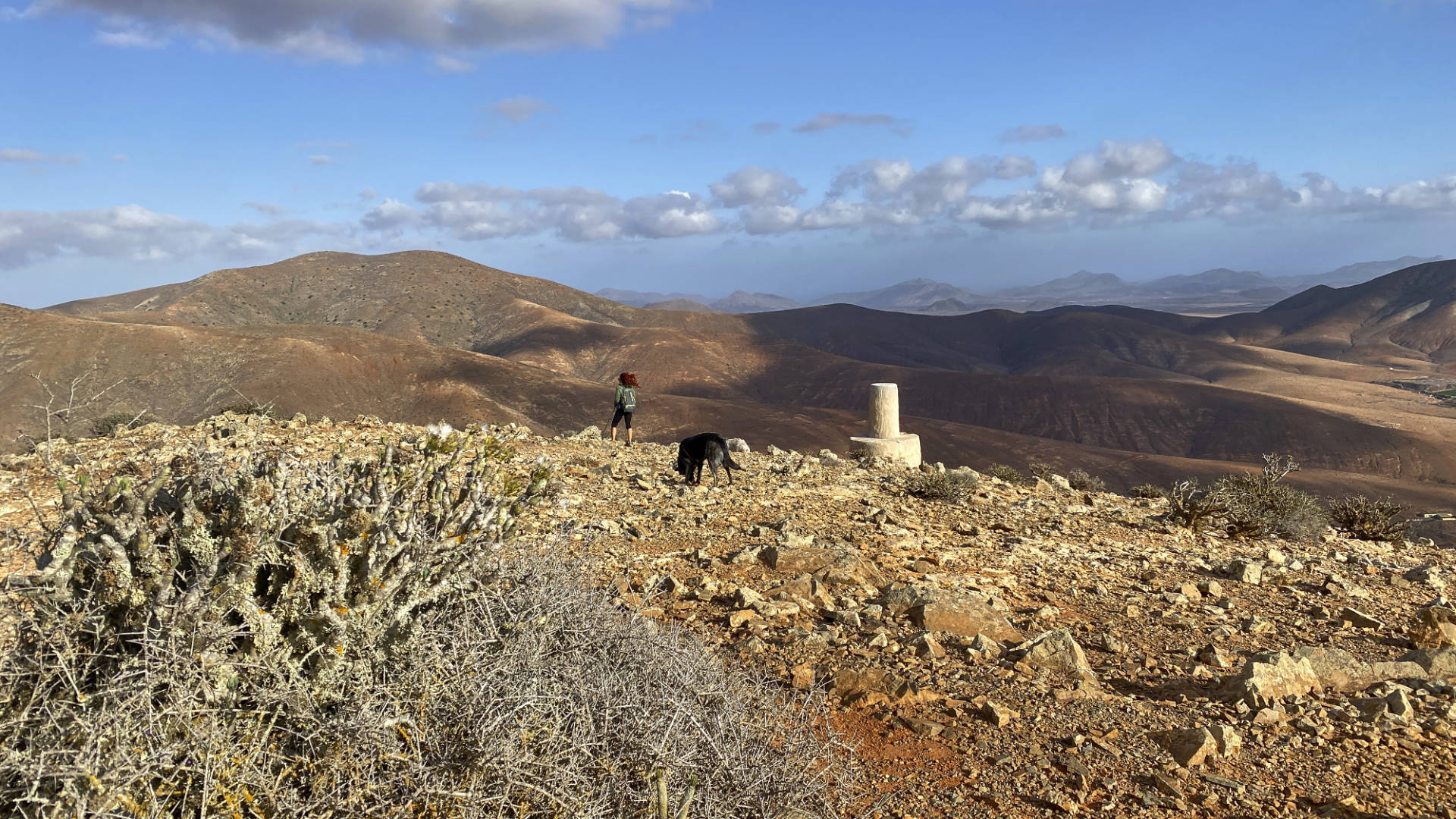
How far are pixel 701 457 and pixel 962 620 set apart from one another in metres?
4.43

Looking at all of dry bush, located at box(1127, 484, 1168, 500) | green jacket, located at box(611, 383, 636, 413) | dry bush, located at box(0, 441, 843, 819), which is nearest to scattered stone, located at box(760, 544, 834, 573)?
dry bush, located at box(0, 441, 843, 819)

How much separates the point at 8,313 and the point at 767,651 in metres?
55.6

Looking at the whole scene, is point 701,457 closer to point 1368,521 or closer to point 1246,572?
point 1246,572

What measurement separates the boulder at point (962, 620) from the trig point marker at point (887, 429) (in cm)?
965

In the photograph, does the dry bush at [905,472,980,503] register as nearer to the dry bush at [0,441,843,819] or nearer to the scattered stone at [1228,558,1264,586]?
the scattered stone at [1228,558,1264,586]

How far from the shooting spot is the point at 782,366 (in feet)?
238

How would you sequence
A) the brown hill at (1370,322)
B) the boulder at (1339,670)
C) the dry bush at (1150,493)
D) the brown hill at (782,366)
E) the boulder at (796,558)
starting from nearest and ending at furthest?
the boulder at (1339,670) < the boulder at (796,558) < the dry bush at (1150,493) < the brown hill at (782,366) < the brown hill at (1370,322)

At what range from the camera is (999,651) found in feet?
14.4

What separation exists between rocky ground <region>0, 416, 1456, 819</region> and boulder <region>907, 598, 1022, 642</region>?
2 cm

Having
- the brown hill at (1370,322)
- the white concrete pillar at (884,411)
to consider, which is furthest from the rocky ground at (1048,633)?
the brown hill at (1370,322)

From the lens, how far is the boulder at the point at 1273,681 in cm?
367

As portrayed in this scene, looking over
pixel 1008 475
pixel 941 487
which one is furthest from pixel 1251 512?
pixel 1008 475

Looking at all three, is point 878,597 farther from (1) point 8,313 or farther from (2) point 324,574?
(1) point 8,313

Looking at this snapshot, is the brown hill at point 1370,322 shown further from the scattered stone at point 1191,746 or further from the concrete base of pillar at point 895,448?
the scattered stone at point 1191,746
